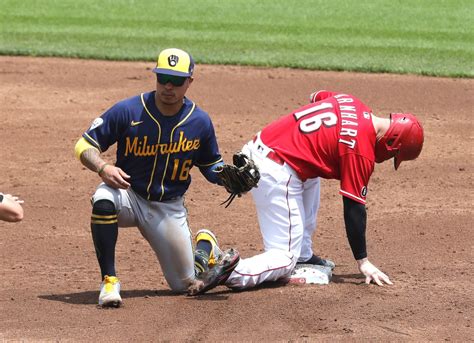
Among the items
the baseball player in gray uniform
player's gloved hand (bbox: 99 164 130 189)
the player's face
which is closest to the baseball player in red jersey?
the baseball player in gray uniform

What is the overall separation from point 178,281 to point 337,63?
7342mm

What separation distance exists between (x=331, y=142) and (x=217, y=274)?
1120mm

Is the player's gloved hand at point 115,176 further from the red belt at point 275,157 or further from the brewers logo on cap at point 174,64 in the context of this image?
the red belt at point 275,157

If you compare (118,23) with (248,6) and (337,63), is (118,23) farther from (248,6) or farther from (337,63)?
(337,63)

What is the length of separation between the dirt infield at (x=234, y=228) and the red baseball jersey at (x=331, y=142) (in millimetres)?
755

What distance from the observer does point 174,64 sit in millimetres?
6258

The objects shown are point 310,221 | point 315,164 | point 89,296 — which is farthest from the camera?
point 310,221

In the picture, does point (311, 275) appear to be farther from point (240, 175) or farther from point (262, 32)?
point (262, 32)

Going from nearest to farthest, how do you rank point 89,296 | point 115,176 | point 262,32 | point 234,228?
point 115,176
point 89,296
point 234,228
point 262,32

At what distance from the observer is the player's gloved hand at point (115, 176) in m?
6.08

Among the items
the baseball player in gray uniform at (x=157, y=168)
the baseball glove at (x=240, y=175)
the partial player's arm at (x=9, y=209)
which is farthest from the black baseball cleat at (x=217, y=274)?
the partial player's arm at (x=9, y=209)

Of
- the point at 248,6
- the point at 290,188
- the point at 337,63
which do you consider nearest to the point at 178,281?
the point at 290,188

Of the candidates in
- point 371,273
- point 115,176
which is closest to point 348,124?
point 371,273

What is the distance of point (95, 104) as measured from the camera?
11383 millimetres
